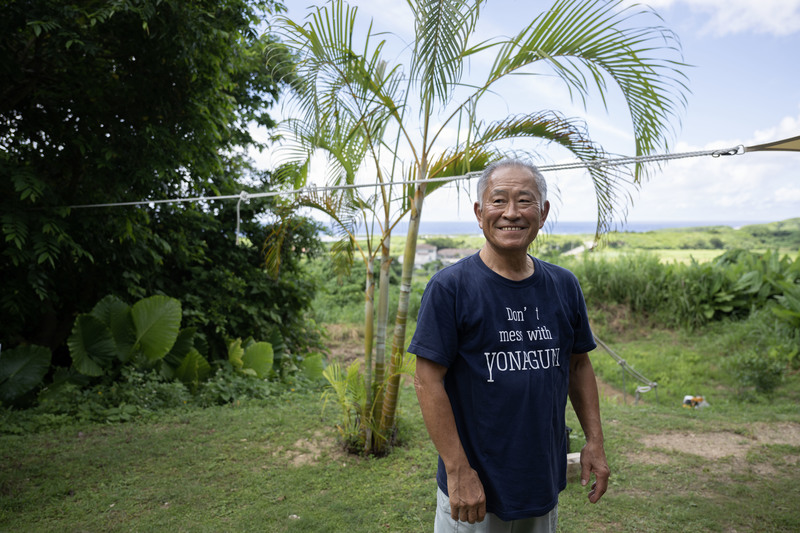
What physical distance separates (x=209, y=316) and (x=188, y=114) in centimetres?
262

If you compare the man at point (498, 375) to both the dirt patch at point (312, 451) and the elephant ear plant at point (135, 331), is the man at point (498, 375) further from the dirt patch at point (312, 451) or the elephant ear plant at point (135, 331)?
the elephant ear plant at point (135, 331)

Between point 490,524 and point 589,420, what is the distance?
0.48 m

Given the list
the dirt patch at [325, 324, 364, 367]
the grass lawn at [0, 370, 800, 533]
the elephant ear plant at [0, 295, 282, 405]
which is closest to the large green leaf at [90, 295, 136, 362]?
the elephant ear plant at [0, 295, 282, 405]

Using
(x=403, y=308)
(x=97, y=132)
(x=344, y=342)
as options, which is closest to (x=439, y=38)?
(x=403, y=308)

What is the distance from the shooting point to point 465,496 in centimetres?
142

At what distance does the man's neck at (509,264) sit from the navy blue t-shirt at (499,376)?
4 centimetres

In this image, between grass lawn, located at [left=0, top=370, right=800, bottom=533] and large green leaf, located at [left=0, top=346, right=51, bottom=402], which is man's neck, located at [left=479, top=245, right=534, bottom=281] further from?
large green leaf, located at [left=0, top=346, right=51, bottom=402]

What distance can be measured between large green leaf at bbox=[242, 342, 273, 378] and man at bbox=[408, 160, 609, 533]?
5.22 metres

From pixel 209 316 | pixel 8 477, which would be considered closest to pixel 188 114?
pixel 209 316

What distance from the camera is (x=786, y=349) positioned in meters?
7.73

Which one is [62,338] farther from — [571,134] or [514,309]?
[514,309]

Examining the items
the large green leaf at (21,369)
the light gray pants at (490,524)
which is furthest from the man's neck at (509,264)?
the large green leaf at (21,369)

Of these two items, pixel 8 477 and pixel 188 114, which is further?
pixel 188 114

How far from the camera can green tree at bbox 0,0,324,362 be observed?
4371 millimetres
